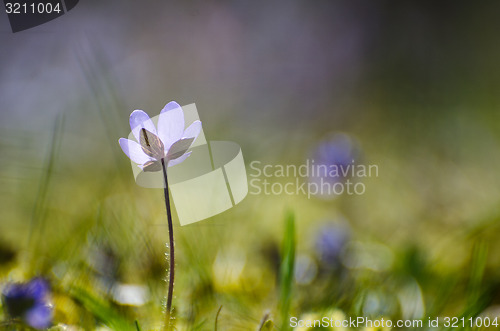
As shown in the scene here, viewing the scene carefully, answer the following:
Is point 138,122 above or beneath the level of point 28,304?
above

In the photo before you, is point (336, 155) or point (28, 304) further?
point (336, 155)

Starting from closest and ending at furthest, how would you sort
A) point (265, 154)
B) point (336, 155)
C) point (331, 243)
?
point (331, 243)
point (336, 155)
point (265, 154)

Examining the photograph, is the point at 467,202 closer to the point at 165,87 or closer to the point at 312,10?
the point at 165,87

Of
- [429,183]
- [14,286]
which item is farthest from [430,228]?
[14,286]

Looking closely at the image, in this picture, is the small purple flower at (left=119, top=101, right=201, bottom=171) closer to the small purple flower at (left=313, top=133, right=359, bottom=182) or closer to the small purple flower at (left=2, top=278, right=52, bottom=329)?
the small purple flower at (left=2, top=278, right=52, bottom=329)

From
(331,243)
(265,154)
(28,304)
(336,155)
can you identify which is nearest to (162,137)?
(28,304)

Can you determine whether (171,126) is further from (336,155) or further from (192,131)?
(336,155)

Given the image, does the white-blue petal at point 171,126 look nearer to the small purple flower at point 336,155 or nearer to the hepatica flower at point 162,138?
the hepatica flower at point 162,138
